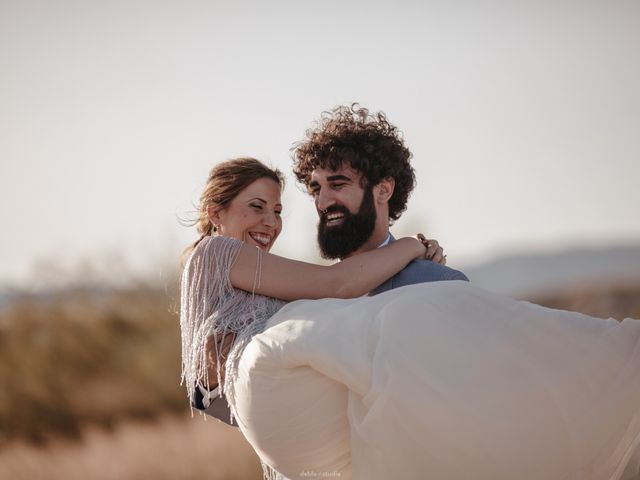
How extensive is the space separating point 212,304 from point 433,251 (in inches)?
41.9

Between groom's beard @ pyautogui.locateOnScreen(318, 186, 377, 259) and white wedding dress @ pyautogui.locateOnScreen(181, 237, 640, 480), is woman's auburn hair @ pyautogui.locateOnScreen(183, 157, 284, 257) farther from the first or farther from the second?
white wedding dress @ pyautogui.locateOnScreen(181, 237, 640, 480)

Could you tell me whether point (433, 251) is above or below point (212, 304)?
above

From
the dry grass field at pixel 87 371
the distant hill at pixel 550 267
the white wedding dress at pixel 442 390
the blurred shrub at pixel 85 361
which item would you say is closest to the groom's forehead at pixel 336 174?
the white wedding dress at pixel 442 390

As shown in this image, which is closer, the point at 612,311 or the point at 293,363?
the point at 293,363

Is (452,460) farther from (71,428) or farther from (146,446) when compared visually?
(71,428)

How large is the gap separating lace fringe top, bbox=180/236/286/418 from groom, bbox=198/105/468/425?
1.93ft

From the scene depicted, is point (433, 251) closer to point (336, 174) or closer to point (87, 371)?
point (336, 174)

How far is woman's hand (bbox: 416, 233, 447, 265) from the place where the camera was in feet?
12.7

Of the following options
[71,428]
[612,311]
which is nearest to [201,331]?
[71,428]

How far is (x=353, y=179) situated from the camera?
4.18 meters

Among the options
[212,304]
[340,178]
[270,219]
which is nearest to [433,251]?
[340,178]

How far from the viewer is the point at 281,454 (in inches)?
123

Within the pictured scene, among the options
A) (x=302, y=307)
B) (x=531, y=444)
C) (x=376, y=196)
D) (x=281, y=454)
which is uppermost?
(x=376, y=196)

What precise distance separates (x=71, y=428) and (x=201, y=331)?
9024mm
